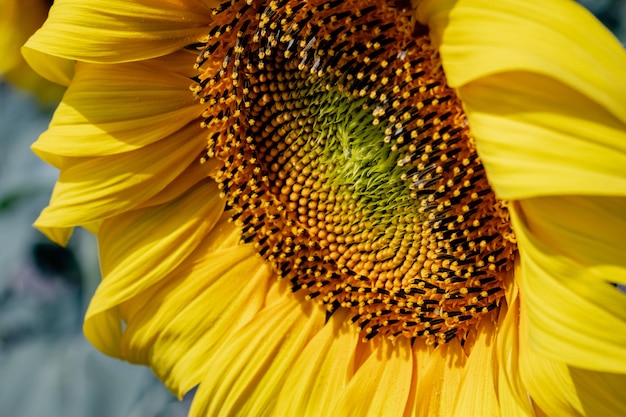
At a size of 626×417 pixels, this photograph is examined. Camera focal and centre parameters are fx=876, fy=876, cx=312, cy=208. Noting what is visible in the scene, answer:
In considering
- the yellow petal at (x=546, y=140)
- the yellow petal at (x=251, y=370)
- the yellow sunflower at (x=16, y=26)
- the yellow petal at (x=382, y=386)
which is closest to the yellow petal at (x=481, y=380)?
the yellow petal at (x=382, y=386)

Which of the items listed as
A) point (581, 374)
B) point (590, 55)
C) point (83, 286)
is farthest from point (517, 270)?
point (83, 286)

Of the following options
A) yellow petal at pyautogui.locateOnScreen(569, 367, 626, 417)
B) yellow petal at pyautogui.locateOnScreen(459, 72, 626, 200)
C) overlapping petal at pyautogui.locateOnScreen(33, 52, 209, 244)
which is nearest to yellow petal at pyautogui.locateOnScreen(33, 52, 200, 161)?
overlapping petal at pyautogui.locateOnScreen(33, 52, 209, 244)

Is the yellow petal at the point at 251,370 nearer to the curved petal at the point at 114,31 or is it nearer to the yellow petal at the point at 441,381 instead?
the yellow petal at the point at 441,381

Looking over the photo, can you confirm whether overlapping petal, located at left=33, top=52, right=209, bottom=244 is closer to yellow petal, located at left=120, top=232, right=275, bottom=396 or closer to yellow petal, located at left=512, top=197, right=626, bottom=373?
yellow petal, located at left=120, top=232, right=275, bottom=396

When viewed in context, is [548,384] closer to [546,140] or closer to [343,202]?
[546,140]

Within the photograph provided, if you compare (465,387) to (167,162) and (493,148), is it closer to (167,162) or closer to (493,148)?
(493,148)

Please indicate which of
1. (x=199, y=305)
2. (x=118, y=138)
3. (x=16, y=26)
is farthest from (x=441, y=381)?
(x=16, y=26)
